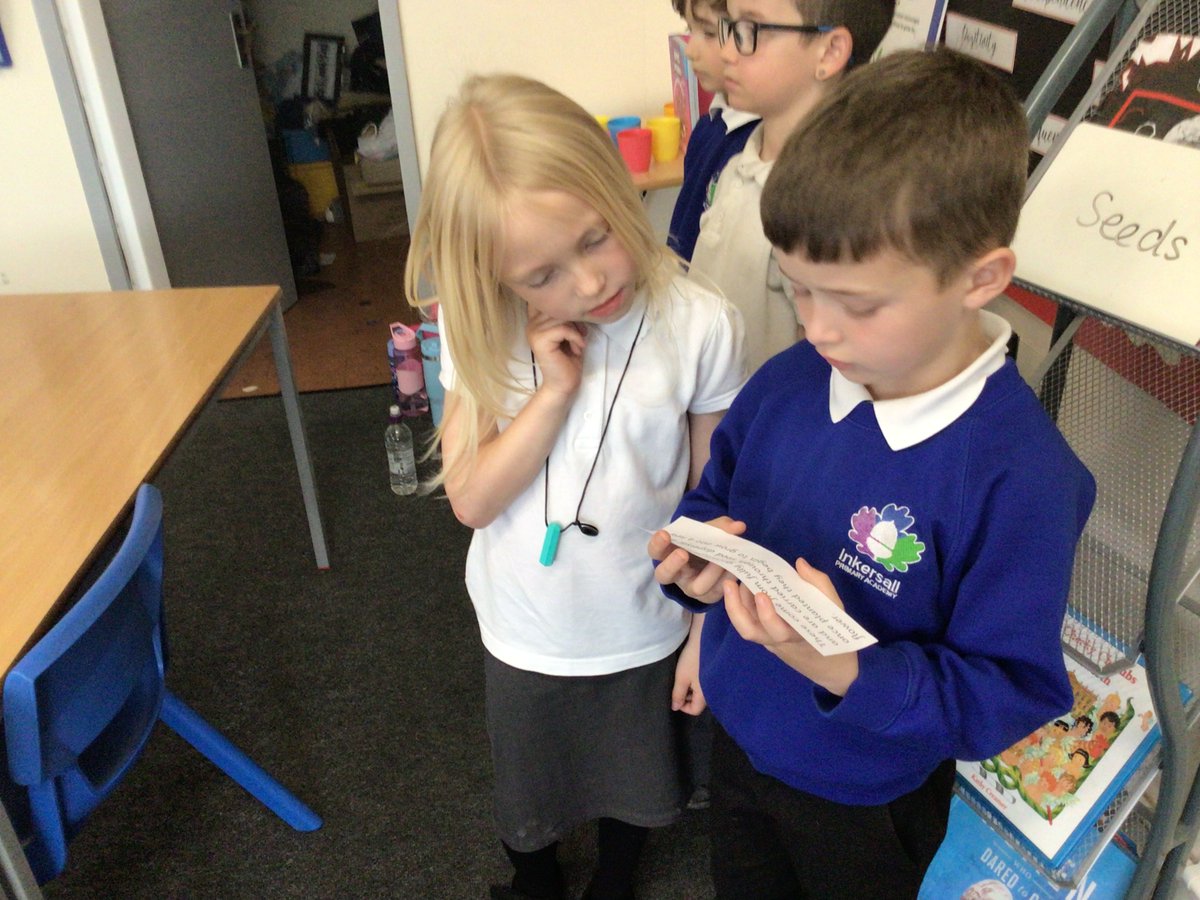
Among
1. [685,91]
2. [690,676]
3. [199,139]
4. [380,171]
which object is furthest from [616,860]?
[380,171]

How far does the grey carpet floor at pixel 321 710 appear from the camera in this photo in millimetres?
1529

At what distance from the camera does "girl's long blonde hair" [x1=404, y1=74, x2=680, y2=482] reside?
0.84 metres

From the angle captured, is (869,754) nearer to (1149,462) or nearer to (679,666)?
(679,666)

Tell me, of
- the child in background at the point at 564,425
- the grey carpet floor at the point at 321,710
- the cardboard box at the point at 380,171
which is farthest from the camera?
the cardboard box at the point at 380,171

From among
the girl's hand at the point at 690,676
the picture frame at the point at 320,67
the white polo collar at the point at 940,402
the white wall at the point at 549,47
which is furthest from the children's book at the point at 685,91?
the picture frame at the point at 320,67

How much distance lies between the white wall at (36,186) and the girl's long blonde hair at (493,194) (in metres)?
2.39

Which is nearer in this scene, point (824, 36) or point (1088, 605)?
point (1088, 605)

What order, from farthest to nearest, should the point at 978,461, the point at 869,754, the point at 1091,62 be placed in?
the point at 1091,62 < the point at 869,754 < the point at 978,461

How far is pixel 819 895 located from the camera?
3.22ft

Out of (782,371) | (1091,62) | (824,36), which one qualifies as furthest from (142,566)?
(1091,62)

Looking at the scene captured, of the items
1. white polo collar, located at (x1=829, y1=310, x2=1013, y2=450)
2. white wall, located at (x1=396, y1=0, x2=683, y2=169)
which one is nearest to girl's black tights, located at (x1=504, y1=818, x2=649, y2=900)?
white polo collar, located at (x1=829, y1=310, x2=1013, y2=450)

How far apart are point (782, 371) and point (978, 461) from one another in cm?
24

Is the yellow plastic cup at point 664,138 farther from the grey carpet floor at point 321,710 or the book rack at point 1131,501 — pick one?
the book rack at point 1131,501

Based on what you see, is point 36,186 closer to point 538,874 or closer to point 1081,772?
point 538,874
